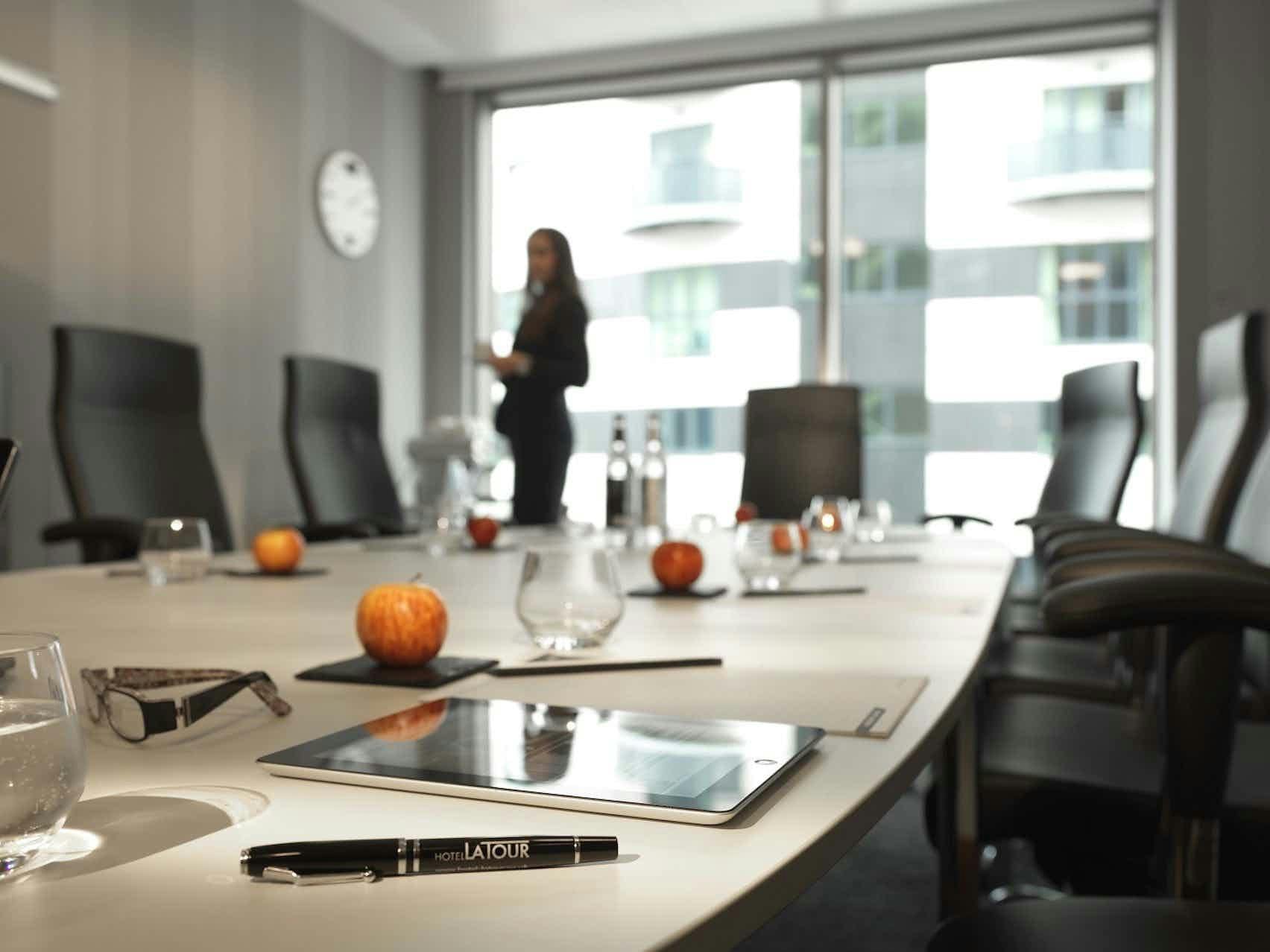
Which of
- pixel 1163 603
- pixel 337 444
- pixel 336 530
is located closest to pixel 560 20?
pixel 337 444

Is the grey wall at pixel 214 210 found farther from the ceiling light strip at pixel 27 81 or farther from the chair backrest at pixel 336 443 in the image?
the chair backrest at pixel 336 443

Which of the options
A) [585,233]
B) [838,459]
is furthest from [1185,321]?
[585,233]

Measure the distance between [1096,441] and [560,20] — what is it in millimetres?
3436

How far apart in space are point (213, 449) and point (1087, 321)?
154 inches

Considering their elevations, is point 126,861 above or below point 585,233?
below

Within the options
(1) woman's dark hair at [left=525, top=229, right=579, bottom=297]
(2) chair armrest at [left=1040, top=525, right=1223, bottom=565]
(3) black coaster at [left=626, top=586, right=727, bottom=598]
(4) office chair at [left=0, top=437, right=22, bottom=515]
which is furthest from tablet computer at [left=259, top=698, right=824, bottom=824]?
(1) woman's dark hair at [left=525, top=229, right=579, bottom=297]

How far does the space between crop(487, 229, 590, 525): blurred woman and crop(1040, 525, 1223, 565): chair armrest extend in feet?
7.89

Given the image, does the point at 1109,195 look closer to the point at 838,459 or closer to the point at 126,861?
the point at 838,459

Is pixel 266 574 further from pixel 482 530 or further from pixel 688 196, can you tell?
pixel 688 196

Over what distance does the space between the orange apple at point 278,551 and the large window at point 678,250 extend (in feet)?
12.6

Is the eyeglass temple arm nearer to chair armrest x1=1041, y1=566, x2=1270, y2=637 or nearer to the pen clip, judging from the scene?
the pen clip

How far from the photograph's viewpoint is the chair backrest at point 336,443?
3414 millimetres

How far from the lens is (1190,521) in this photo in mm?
2281

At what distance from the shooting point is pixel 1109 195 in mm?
5273
